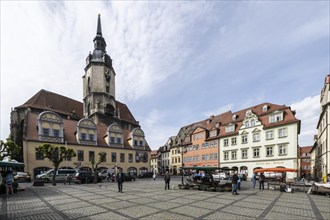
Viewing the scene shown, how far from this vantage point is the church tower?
5762 cm

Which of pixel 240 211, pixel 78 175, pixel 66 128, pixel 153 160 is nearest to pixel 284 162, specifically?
pixel 240 211

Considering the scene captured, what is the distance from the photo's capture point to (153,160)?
87.3 meters

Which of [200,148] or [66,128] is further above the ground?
[66,128]

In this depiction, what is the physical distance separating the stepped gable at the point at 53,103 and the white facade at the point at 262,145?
39.4 m

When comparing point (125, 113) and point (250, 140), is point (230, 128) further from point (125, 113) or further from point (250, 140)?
point (125, 113)

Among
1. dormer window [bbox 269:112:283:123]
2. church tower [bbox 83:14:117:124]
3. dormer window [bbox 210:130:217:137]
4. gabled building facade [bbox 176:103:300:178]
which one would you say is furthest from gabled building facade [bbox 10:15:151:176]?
dormer window [bbox 269:112:283:123]

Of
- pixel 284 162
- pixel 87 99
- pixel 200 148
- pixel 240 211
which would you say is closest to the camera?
pixel 240 211

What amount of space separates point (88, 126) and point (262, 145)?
109 feet

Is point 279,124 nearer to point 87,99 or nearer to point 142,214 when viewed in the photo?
point 142,214

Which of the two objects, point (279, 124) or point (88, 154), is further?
point (88, 154)

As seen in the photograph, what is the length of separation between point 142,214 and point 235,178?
31.1ft

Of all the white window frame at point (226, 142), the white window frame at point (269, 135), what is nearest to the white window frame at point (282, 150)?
the white window frame at point (269, 135)

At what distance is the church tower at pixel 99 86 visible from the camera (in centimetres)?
5762

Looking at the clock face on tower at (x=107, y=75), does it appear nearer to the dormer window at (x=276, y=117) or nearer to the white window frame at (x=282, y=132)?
the dormer window at (x=276, y=117)
